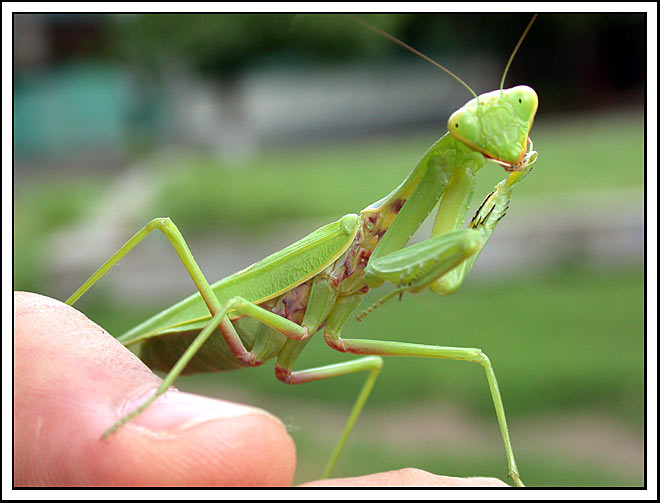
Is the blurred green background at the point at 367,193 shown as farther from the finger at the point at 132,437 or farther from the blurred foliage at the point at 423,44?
the finger at the point at 132,437

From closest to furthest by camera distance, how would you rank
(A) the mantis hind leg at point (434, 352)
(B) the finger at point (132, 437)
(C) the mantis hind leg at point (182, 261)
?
(B) the finger at point (132, 437)
(C) the mantis hind leg at point (182, 261)
(A) the mantis hind leg at point (434, 352)

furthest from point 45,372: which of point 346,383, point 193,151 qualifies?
point 193,151

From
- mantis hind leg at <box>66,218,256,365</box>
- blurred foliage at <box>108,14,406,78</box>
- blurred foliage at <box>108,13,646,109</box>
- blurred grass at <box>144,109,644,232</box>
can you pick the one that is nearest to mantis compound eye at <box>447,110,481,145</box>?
mantis hind leg at <box>66,218,256,365</box>

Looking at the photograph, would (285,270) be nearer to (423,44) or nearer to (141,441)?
(141,441)

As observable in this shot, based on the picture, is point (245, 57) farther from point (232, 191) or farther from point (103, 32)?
point (232, 191)

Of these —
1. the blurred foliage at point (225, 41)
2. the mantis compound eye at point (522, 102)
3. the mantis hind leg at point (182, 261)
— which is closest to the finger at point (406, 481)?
the mantis hind leg at point (182, 261)

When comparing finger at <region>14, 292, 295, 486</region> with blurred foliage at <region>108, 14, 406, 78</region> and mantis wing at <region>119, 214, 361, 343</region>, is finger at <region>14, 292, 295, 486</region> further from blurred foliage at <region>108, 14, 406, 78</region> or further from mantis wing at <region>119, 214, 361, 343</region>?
blurred foliage at <region>108, 14, 406, 78</region>

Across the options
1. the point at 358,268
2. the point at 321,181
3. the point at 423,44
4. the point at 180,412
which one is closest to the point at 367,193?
the point at 321,181
